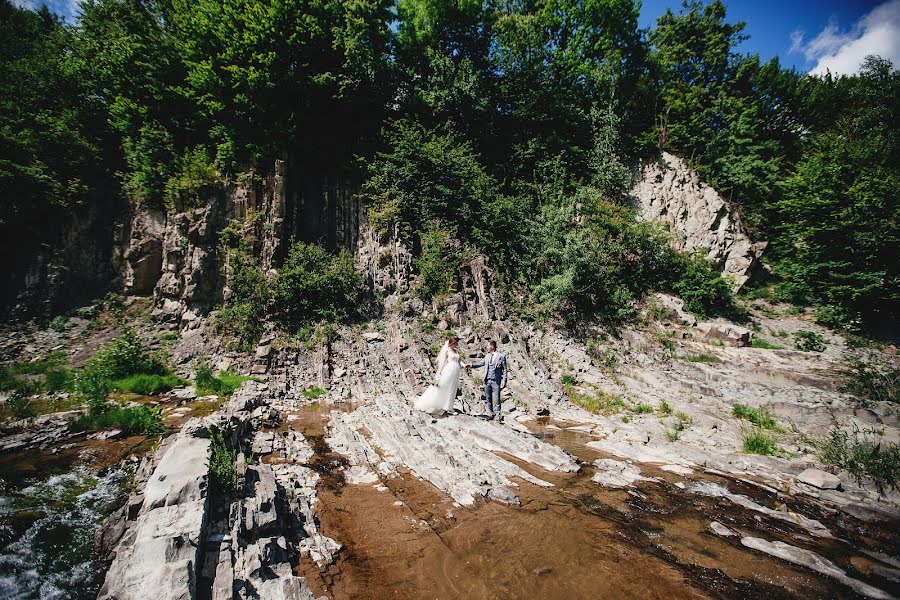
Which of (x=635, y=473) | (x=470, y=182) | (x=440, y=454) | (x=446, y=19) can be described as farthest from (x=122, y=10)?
(x=635, y=473)

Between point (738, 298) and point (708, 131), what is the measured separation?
31.3 feet

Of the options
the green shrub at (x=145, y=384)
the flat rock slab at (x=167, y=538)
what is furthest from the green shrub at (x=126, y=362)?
the flat rock slab at (x=167, y=538)

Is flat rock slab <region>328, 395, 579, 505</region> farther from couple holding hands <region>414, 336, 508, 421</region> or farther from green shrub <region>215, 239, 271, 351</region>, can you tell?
green shrub <region>215, 239, 271, 351</region>

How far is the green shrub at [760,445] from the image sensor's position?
7871 mm

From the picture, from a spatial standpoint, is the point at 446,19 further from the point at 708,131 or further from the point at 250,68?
the point at 708,131

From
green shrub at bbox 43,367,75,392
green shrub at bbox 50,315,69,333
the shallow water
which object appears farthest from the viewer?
green shrub at bbox 50,315,69,333

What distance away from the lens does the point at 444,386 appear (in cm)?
987

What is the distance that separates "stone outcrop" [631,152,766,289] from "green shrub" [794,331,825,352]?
362 cm

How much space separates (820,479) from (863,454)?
1.16 metres

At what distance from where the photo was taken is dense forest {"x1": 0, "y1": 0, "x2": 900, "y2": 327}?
54.7 ft

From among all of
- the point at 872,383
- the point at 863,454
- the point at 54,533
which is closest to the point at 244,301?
the point at 54,533

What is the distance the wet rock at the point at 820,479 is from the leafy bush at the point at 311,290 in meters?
15.3

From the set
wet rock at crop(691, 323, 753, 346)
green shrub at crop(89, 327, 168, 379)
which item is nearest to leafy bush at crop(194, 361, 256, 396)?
green shrub at crop(89, 327, 168, 379)

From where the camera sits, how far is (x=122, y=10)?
66.0 feet
